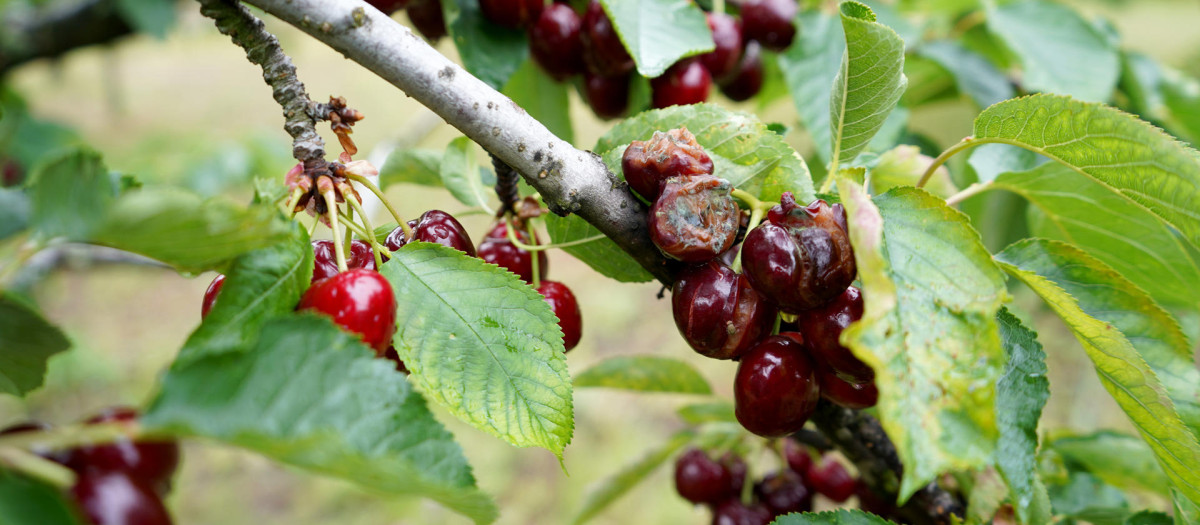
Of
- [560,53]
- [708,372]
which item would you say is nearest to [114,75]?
[708,372]

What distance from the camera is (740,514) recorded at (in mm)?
997

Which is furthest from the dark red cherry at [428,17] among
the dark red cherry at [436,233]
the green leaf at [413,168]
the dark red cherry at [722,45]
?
the dark red cherry at [436,233]

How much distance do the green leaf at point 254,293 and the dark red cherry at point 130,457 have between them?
60mm

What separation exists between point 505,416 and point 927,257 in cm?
32

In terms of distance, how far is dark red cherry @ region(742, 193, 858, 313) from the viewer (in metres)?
0.51

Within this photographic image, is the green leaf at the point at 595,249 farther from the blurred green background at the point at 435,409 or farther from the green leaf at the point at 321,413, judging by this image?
the blurred green background at the point at 435,409

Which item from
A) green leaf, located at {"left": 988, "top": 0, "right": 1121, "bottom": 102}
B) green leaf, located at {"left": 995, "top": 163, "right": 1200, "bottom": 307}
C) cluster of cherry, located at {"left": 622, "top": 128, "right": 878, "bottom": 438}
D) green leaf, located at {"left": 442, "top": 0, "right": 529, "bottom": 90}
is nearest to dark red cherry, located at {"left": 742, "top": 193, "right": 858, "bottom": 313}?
cluster of cherry, located at {"left": 622, "top": 128, "right": 878, "bottom": 438}

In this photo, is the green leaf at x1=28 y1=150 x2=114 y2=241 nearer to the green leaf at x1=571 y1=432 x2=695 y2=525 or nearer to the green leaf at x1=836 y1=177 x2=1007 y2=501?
the green leaf at x1=836 y1=177 x2=1007 y2=501

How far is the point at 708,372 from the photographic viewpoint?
3.02 metres

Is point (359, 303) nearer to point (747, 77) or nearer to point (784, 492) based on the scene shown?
point (784, 492)

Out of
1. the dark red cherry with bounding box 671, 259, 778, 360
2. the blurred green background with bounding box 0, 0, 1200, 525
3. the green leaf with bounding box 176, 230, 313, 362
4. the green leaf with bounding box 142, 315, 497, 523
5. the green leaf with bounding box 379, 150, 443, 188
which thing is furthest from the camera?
the blurred green background with bounding box 0, 0, 1200, 525

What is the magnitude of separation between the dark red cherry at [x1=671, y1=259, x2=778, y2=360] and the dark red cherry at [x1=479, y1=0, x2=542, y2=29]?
513 millimetres

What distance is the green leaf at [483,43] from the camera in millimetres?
916

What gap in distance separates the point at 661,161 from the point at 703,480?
60 cm
